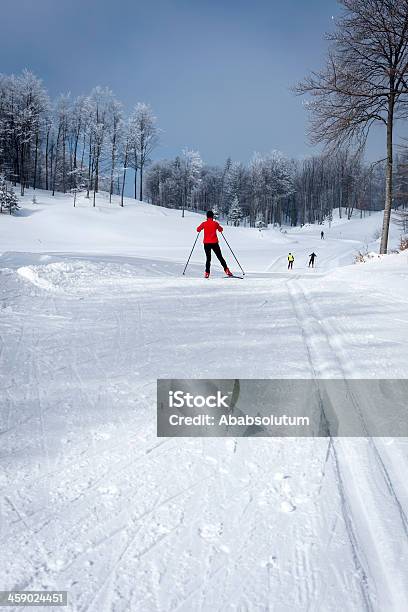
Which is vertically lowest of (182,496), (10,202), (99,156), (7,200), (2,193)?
(182,496)

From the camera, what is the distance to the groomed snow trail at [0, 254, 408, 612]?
1508 mm

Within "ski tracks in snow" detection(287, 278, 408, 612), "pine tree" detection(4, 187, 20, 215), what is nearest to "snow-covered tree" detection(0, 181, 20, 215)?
"pine tree" detection(4, 187, 20, 215)

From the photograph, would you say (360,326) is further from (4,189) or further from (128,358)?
(4,189)

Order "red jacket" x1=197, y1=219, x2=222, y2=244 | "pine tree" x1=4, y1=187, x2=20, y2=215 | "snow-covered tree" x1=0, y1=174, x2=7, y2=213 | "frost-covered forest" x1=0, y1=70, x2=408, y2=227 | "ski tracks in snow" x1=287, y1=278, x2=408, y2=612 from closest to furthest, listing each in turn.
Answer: "ski tracks in snow" x1=287, y1=278, x2=408, y2=612
"red jacket" x1=197, y1=219, x2=222, y2=244
"snow-covered tree" x1=0, y1=174, x2=7, y2=213
"pine tree" x1=4, y1=187, x2=20, y2=215
"frost-covered forest" x1=0, y1=70, x2=408, y2=227

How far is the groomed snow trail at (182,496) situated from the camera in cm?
151

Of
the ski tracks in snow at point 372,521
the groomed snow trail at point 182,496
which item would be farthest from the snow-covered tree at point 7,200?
the ski tracks in snow at point 372,521

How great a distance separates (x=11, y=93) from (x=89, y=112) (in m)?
11.1

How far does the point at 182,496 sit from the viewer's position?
1979 mm

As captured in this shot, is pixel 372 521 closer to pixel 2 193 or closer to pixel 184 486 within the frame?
pixel 184 486

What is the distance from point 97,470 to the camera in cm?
218

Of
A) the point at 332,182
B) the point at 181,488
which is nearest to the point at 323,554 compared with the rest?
the point at 181,488

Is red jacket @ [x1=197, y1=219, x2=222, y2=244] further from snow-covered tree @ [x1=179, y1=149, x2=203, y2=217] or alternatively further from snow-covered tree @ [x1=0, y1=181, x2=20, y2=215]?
snow-covered tree @ [x1=179, y1=149, x2=203, y2=217]

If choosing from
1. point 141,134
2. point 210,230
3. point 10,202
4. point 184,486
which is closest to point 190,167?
point 141,134

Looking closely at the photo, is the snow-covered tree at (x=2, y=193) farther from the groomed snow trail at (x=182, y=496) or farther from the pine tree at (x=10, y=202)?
the groomed snow trail at (x=182, y=496)
